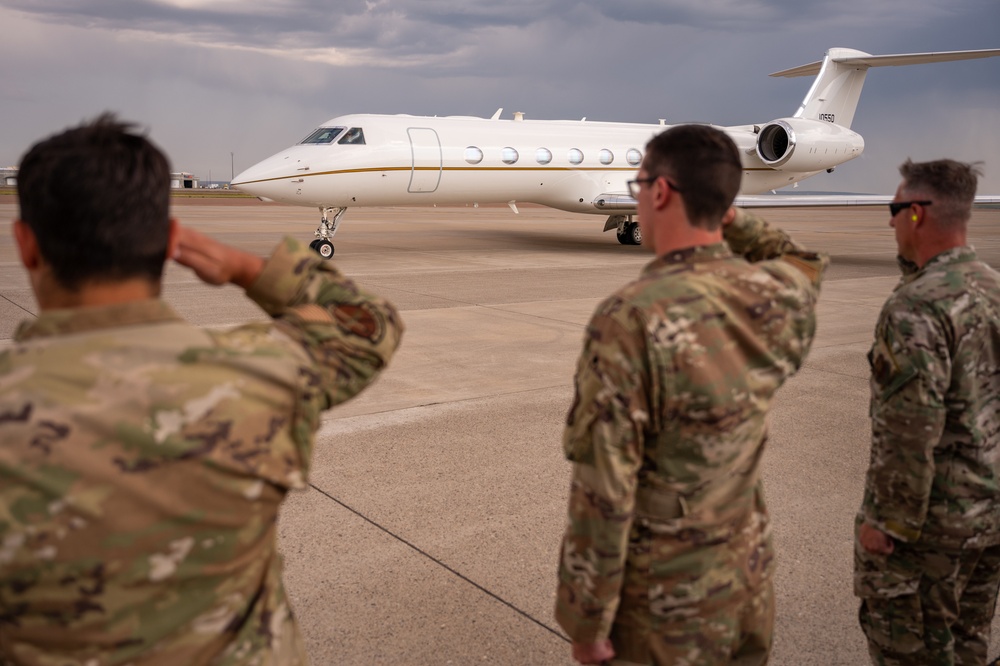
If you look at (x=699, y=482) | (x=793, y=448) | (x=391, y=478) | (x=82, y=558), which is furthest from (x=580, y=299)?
(x=82, y=558)

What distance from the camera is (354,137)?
53.5ft

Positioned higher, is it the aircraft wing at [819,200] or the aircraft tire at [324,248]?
the aircraft wing at [819,200]

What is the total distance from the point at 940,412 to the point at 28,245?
2475mm

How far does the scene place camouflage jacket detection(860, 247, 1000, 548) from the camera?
2715mm

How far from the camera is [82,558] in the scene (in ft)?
4.68

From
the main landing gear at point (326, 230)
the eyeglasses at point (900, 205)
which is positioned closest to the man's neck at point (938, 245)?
the eyeglasses at point (900, 205)

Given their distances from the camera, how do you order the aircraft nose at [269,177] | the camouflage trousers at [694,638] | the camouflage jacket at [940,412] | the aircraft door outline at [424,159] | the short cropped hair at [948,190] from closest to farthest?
the camouflage trousers at [694,638], the camouflage jacket at [940,412], the short cropped hair at [948,190], the aircraft nose at [269,177], the aircraft door outline at [424,159]

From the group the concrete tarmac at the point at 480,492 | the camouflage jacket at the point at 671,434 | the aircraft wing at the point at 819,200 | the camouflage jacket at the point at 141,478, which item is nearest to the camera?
the camouflage jacket at the point at 141,478

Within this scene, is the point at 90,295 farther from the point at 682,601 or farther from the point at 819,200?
the point at 819,200

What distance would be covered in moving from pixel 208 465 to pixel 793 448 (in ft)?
17.2

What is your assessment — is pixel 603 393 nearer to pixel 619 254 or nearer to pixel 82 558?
pixel 82 558

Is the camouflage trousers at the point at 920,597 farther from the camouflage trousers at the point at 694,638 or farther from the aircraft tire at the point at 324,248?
the aircraft tire at the point at 324,248

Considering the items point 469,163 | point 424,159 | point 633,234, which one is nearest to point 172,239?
point 424,159

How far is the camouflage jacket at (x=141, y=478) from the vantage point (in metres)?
1.40
